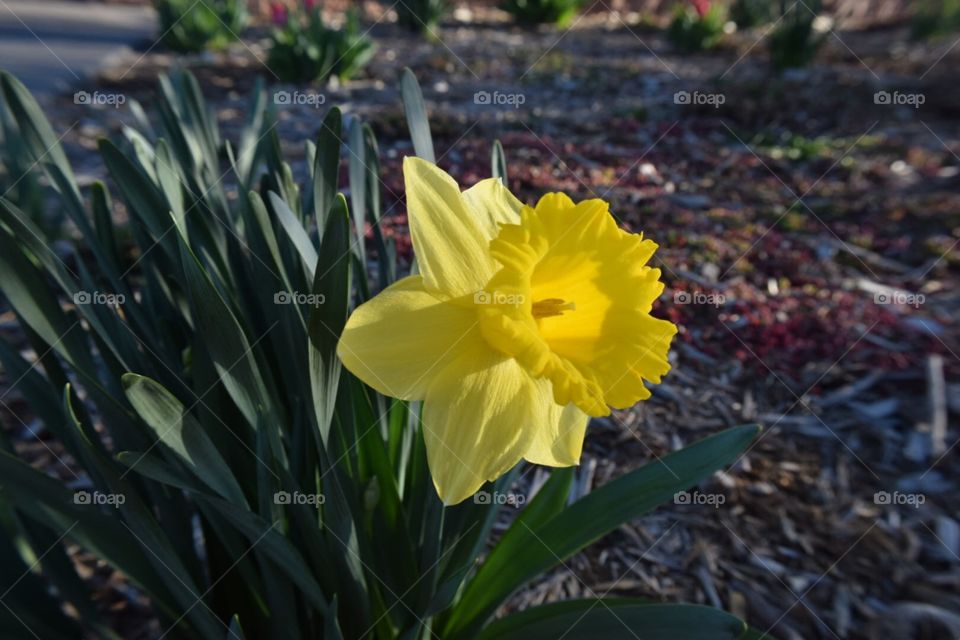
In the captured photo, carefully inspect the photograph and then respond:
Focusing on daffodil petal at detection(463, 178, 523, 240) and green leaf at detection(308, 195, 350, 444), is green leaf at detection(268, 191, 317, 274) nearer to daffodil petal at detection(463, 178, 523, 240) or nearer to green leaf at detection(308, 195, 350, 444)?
green leaf at detection(308, 195, 350, 444)

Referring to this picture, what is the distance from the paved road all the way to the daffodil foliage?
14.2 ft

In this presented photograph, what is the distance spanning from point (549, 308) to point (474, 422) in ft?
0.60

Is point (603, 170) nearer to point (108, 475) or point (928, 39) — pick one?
point (108, 475)

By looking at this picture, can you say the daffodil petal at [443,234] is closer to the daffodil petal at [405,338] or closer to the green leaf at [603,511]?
the daffodil petal at [405,338]

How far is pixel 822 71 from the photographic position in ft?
17.1

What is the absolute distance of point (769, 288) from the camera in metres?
2.56

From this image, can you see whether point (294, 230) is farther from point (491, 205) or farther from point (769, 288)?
point (769, 288)

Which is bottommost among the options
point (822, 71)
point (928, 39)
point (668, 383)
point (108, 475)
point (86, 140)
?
point (108, 475)

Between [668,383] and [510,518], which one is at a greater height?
[668,383]

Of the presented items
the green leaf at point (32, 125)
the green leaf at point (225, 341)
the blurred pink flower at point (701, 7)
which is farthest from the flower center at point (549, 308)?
the blurred pink flower at point (701, 7)

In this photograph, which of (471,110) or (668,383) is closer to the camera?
(668,383)

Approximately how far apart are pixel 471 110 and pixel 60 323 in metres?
3.27

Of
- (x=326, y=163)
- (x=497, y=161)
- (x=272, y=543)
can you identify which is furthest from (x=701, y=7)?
(x=272, y=543)

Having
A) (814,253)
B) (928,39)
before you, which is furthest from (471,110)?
(928,39)
